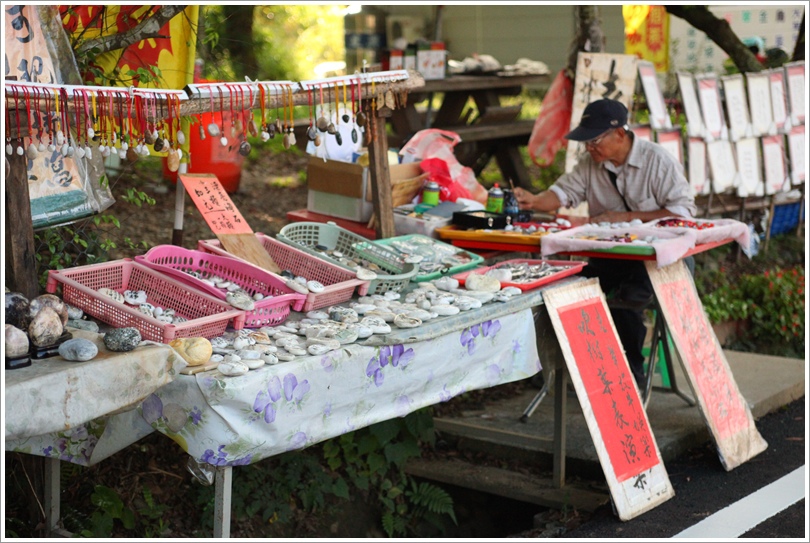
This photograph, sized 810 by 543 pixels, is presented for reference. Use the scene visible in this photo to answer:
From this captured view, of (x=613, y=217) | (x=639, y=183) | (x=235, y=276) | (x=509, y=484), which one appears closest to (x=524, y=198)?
(x=613, y=217)

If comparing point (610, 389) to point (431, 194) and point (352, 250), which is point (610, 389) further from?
point (431, 194)

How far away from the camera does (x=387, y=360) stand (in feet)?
11.1

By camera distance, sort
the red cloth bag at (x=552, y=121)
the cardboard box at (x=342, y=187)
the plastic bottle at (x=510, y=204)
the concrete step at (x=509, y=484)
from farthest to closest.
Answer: the red cloth bag at (x=552, y=121) < the plastic bottle at (x=510, y=204) < the cardboard box at (x=342, y=187) < the concrete step at (x=509, y=484)

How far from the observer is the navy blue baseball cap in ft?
16.9

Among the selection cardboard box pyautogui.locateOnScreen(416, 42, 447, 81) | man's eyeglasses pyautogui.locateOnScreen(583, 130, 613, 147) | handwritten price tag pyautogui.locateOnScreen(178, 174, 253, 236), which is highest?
cardboard box pyautogui.locateOnScreen(416, 42, 447, 81)

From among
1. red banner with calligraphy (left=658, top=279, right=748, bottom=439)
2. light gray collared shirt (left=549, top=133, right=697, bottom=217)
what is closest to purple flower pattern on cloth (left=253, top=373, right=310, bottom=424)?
red banner with calligraphy (left=658, top=279, right=748, bottom=439)

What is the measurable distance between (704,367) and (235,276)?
2.40 metres

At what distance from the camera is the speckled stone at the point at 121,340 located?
2.84 meters

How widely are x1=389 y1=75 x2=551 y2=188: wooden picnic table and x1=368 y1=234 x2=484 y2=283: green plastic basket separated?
13.9 feet

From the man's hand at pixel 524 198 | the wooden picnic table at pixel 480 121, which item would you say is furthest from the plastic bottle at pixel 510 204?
the wooden picnic table at pixel 480 121

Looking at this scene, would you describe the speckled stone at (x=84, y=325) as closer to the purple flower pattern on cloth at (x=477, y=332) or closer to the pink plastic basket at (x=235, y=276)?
the pink plastic basket at (x=235, y=276)

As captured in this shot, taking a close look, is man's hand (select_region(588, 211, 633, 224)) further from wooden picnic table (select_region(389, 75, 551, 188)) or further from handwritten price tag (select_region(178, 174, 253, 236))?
wooden picnic table (select_region(389, 75, 551, 188))

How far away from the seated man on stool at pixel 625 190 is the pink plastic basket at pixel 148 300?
238 centimetres

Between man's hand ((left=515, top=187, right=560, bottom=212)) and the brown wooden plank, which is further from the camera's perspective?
man's hand ((left=515, top=187, right=560, bottom=212))
